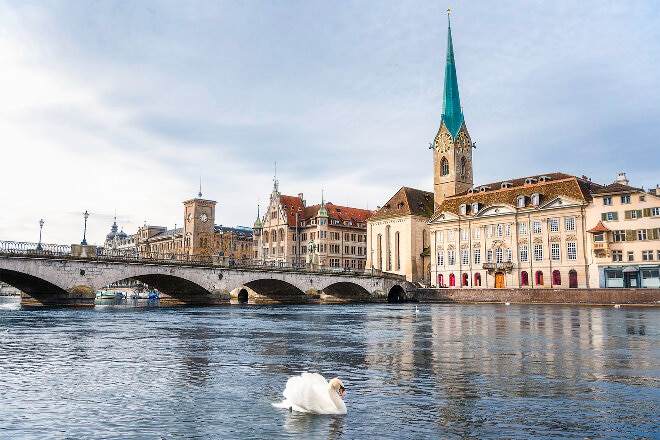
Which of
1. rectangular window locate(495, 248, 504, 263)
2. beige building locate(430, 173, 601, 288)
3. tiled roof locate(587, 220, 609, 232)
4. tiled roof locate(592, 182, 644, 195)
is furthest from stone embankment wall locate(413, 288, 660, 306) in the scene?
tiled roof locate(592, 182, 644, 195)

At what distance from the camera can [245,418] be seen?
32.9 feet

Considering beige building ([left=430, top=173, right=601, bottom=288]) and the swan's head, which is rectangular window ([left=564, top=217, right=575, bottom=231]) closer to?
beige building ([left=430, top=173, right=601, bottom=288])

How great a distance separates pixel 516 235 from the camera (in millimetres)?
91125

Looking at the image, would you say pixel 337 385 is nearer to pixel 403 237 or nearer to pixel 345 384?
pixel 345 384

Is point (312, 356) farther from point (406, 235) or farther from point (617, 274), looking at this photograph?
point (406, 235)

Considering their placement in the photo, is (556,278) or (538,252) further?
(538,252)

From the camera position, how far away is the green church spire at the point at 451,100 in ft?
403

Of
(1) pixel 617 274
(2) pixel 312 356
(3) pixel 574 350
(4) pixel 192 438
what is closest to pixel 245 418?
(4) pixel 192 438

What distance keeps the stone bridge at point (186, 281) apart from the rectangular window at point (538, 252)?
20.4m

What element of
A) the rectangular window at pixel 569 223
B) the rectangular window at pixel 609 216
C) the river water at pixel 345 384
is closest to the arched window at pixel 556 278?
the rectangular window at pixel 569 223

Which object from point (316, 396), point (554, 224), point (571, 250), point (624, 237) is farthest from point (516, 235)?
point (316, 396)

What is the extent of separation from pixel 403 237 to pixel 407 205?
20.7 ft

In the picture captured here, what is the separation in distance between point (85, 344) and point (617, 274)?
233ft

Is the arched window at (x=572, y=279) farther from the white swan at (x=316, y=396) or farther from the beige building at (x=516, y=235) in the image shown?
the white swan at (x=316, y=396)
